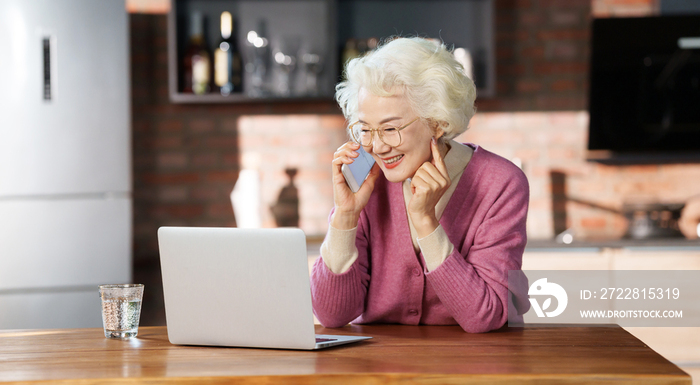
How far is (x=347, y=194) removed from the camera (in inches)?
61.8

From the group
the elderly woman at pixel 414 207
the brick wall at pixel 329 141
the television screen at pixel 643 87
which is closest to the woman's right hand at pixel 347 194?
the elderly woman at pixel 414 207

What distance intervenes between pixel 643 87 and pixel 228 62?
6.59ft

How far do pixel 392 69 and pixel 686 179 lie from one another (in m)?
2.46

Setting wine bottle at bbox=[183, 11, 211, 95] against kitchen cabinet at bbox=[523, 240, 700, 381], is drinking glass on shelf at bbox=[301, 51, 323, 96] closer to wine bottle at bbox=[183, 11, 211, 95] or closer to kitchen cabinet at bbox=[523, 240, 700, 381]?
wine bottle at bbox=[183, 11, 211, 95]

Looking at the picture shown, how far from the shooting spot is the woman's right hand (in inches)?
60.9

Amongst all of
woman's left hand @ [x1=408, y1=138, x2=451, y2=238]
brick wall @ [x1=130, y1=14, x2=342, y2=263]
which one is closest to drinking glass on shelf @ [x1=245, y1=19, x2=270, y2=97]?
brick wall @ [x1=130, y1=14, x2=342, y2=263]

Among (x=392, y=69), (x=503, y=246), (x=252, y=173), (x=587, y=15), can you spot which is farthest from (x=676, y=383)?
(x=587, y=15)

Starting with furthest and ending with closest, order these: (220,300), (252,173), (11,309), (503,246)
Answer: (252,173), (11,309), (503,246), (220,300)

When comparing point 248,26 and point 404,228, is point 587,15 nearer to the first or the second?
point 248,26

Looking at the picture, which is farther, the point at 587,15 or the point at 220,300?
the point at 587,15

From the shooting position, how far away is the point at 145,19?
11.5 ft

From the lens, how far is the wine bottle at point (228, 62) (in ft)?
11.2

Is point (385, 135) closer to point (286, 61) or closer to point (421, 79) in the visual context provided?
point (421, 79)

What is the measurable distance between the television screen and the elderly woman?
6.12ft
